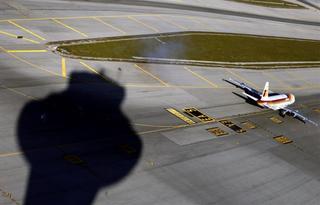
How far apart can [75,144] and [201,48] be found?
57.1 metres

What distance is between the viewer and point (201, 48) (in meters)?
108

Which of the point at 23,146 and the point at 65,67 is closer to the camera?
the point at 23,146

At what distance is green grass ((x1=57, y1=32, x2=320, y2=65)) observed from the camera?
9269cm

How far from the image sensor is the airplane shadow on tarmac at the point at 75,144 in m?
48.3

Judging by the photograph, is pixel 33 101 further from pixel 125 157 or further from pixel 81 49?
pixel 81 49

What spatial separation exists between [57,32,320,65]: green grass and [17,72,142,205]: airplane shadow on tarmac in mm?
19216

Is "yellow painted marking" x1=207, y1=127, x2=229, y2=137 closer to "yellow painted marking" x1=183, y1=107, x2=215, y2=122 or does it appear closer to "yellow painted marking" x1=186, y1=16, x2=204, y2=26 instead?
"yellow painted marking" x1=183, y1=107, x2=215, y2=122

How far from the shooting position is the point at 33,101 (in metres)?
65.8

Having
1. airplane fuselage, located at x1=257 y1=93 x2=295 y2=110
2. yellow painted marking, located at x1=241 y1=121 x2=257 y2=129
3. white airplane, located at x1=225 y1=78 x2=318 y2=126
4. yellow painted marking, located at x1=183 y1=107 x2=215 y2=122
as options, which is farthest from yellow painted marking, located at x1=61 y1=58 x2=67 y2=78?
airplane fuselage, located at x1=257 y1=93 x2=295 y2=110

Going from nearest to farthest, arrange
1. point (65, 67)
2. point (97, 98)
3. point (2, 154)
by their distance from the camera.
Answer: point (2, 154), point (97, 98), point (65, 67)

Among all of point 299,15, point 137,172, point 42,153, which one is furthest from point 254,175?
point 299,15

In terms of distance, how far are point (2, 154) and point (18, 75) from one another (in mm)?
24818

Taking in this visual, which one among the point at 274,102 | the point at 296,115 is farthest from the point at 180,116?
the point at 296,115

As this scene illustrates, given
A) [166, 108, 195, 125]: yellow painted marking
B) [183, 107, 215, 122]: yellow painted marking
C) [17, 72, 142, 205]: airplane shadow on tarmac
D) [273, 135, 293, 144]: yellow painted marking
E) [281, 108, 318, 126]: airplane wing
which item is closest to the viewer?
[17, 72, 142, 205]: airplane shadow on tarmac
